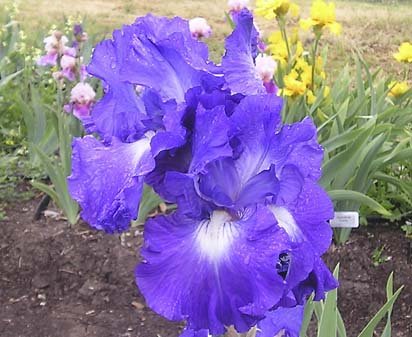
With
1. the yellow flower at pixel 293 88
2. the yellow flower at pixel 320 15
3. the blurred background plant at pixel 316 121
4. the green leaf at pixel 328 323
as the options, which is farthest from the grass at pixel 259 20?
the green leaf at pixel 328 323

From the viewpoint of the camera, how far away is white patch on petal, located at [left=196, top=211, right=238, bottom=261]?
2.24ft

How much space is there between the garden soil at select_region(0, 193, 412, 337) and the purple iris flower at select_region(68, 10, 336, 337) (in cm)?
158

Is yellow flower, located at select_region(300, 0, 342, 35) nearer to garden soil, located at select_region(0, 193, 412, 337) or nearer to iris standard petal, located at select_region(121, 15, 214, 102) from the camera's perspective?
garden soil, located at select_region(0, 193, 412, 337)

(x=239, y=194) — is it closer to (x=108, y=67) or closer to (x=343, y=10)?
(x=108, y=67)

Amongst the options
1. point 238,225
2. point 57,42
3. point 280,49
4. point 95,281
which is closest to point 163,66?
point 238,225

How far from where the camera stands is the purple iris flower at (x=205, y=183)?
0.68 metres

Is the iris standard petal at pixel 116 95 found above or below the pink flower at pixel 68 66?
→ above

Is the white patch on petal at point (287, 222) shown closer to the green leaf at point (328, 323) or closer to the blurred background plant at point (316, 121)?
the green leaf at point (328, 323)

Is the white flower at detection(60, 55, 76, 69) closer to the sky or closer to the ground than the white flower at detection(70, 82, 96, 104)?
closer to the sky

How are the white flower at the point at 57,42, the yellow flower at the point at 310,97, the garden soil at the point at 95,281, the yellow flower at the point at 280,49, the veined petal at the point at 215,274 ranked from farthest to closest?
the white flower at the point at 57,42 < the yellow flower at the point at 280,49 < the yellow flower at the point at 310,97 < the garden soil at the point at 95,281 < the veined petal at the point at 215,274

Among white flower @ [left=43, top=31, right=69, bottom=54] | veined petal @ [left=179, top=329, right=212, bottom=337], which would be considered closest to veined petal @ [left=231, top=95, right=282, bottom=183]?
veined petal @ [left=179, top=329, right=212, bottom=337]

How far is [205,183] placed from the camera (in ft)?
2.36

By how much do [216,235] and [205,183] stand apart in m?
0.05

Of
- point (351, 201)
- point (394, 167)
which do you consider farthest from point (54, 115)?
point (394, 167)
